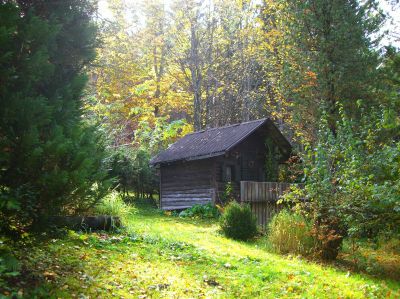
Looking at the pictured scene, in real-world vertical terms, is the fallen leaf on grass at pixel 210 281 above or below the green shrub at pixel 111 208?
below

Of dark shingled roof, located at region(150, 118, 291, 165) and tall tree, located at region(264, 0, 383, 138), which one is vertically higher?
tall tree, located at region(264, 0, 383, 138)

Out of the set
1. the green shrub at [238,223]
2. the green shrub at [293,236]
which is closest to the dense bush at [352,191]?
the green shrub at [293,236]

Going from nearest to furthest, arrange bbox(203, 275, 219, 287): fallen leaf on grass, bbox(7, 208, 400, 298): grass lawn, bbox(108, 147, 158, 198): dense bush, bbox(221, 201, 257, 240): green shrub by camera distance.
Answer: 1. bbox(7, 208, 400, 298): grass lawn
2. bbox(203, 275, 219, 287): fallen leaf on grass
3. bbox(221, 201, 257, 240): green shrub
4. bbox(108, 147, 158, 198): dense bush

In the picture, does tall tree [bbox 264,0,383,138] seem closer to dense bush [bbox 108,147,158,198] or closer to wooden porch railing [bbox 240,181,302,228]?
wooden porch railing [bbox 240,181,302,228]

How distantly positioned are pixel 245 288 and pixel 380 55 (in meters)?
15.6

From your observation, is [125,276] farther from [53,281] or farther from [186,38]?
[186,38]

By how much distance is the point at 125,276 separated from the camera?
5.85 meters

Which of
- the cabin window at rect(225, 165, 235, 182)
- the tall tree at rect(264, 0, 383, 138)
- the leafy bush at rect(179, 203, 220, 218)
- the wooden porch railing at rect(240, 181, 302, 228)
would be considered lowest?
the leafy bush at rect(179, 203, 220, 218)

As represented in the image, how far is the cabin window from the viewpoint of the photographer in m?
19.5

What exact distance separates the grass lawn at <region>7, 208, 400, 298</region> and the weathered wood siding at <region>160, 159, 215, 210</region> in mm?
9966

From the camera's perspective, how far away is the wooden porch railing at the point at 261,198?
44.9 feet

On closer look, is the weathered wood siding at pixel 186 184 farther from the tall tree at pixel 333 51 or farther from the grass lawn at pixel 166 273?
the grass lawn at pixel 166 273

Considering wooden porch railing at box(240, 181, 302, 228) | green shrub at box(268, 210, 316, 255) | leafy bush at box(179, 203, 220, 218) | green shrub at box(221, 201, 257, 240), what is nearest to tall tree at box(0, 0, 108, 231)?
green shrub at box(268, 210, 316, 255)

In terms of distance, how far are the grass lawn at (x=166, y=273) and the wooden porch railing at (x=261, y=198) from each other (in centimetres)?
462
